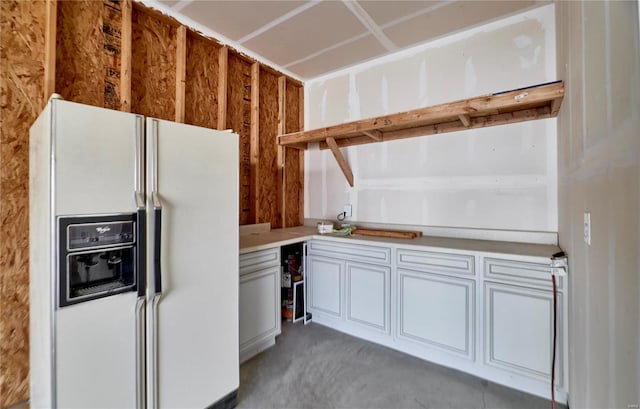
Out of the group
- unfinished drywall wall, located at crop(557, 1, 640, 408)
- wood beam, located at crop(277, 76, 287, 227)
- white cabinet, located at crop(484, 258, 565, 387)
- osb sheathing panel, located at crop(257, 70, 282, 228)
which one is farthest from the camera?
wood beam, located at crop(277, 76, 287, 227)

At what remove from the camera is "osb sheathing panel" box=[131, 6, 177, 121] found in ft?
7.35

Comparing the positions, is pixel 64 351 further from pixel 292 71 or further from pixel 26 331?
pixel 292 71

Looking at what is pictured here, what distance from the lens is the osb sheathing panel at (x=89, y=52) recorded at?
1.91 metres

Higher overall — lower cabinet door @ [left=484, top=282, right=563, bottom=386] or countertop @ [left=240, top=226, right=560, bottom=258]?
countertop @ [left=240, top=226, right=560, bottom=258]

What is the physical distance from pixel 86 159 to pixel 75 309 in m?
0.66

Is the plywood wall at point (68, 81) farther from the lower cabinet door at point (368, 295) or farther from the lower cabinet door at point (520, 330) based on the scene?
the lower cabinet door at point (520, 330)

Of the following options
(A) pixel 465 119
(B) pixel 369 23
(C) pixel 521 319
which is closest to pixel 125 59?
(B) pixel 369 23

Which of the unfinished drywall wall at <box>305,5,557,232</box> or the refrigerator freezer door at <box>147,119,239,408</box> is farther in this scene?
the unfinished drywall wall at <box>305,5,557,232</box>

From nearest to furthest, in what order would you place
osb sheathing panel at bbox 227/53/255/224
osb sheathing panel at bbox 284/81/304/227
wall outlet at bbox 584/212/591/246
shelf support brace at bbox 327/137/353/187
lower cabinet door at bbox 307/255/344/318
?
wall outlet at bbox 584/212/591/246
lower cabinet door at bbox 307/255/344/318
osb sheathing panel at bbox 227/53/255/224
shelf support brace at bbox 327/137/353/187
osb sheathing panel at bbox 284/81/304/227

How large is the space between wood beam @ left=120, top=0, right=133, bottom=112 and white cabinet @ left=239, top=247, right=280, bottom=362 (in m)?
1.47

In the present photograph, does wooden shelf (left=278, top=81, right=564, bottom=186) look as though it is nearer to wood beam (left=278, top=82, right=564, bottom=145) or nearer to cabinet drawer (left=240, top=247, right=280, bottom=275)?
wood beam (left=278, top=82, right=564, bottom=145)

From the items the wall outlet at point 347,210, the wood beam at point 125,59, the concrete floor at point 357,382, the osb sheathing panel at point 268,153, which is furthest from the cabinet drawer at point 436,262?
the wood beam at point 125,59

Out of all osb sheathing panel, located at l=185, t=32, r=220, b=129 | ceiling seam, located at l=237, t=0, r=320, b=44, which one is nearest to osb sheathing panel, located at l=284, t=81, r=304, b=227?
ceiling seam, located at l=237, t=0, r=320, b=44

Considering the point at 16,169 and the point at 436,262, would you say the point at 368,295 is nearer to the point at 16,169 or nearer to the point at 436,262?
the point at 436,262
